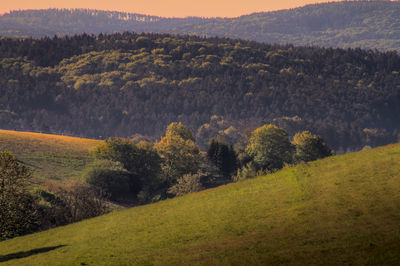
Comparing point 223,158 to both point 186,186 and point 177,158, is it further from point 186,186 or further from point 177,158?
point 186,186

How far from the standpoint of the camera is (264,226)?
43.2 metres

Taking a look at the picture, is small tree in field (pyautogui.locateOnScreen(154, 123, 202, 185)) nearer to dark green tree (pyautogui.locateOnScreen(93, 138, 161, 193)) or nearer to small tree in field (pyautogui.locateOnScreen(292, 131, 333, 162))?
dark green tree (pyautogui.locateOnScreen(93, 138, 161, 193))

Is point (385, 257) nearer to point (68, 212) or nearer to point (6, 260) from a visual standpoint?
point (6, 260)

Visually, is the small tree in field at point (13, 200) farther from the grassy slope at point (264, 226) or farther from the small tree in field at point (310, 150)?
the small tree in field at point (310, 150)

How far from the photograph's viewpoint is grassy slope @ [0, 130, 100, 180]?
108125 millimetres

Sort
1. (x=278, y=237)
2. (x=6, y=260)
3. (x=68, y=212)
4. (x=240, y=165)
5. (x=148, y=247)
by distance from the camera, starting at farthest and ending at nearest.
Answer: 1. (x=240, y=165)
2. (x=68, y=212)
3. (x=6, y=260)
4. (x=148, y=247)
5. (x=278, y=237)

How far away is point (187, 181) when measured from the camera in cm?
10881

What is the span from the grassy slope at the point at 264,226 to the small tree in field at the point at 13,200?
4739 millimetres

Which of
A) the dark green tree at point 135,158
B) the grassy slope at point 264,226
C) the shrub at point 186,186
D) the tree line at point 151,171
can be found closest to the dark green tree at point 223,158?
the tree line at point 151,171

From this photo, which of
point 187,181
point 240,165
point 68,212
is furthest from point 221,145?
point 68,212

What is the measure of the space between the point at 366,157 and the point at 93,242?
A: 107 ft

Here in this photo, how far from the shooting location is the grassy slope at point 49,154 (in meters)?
108

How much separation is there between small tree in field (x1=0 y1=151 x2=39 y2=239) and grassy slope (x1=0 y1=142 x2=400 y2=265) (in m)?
4.74

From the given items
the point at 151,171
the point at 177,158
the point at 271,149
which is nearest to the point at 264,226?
the point at 151,171
